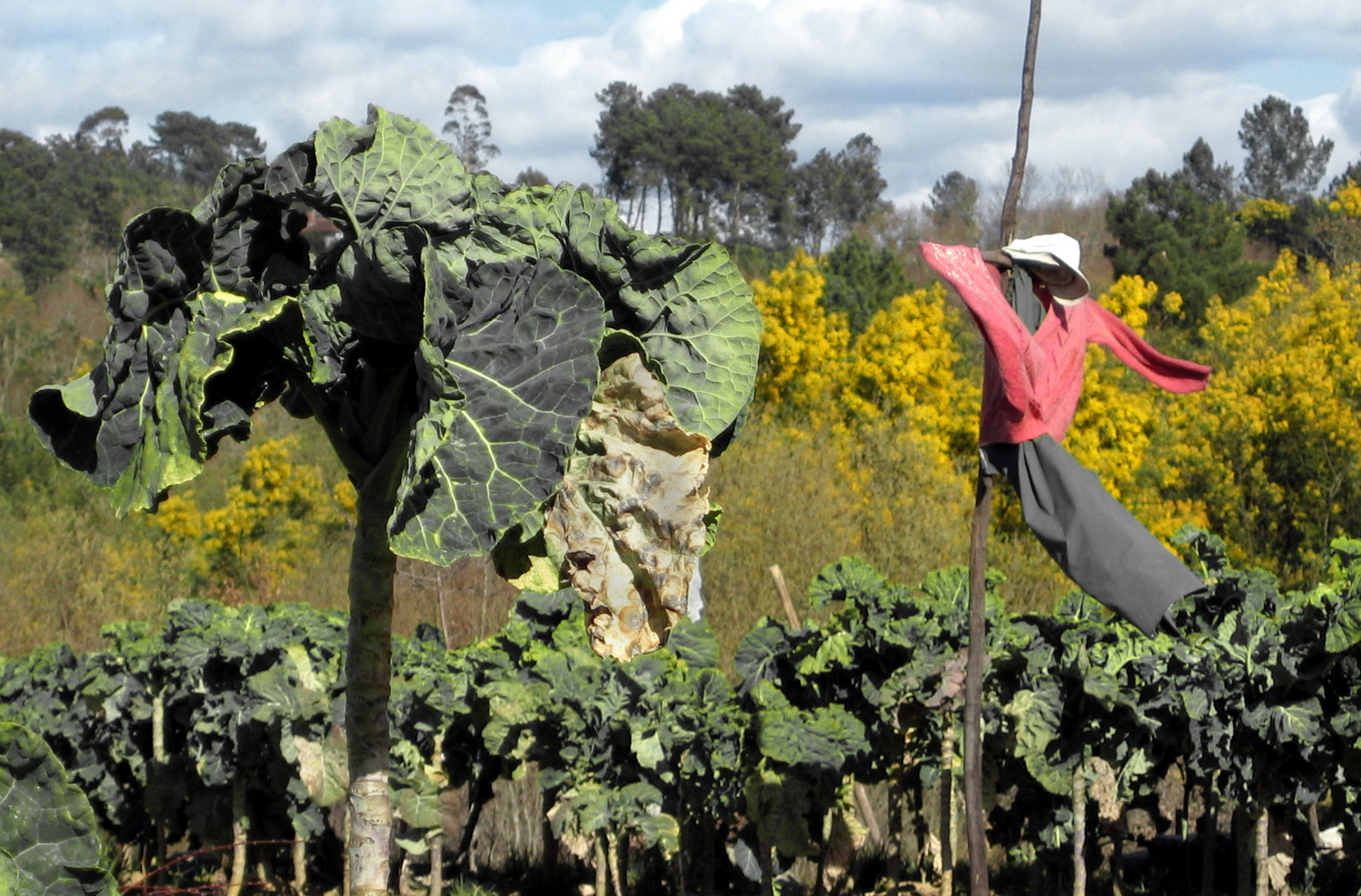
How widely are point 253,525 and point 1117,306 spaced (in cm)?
1041

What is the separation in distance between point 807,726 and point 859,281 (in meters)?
20.2

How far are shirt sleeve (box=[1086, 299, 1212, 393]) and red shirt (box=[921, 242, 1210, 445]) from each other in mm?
18

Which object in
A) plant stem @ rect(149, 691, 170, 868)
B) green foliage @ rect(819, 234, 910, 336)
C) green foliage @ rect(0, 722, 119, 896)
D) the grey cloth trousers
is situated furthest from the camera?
green foliage @ rect(819, 234, 910, 336)

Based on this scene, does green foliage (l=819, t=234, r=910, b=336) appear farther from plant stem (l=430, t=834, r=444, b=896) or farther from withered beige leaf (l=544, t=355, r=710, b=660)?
withered beige leaf (l=544, t=355, r=710, b=660)

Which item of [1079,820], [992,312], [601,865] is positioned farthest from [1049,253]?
[601,865]

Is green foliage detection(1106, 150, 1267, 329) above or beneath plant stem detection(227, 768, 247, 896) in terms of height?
above

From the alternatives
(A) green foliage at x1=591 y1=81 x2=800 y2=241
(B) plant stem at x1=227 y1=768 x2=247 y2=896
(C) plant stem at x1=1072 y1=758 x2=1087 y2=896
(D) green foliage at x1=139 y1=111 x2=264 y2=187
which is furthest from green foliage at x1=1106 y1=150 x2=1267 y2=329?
(D) green foliage at x1=139 y1=111 x2=264 y2=187

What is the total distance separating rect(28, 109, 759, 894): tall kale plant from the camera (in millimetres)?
1935

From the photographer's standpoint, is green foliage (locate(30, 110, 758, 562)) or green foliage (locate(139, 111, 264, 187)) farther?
green foliage (locate(139, 111, 264, 187))

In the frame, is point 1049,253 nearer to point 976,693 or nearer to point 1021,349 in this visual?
point 1021,349

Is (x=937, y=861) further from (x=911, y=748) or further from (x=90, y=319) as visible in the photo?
(x=90, y=319)

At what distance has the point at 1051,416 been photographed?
388 centimetres

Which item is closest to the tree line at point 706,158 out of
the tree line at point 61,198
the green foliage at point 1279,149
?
the tree line at point 61,198

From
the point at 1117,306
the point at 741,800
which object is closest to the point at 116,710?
the point at 741,800
